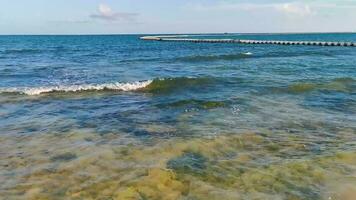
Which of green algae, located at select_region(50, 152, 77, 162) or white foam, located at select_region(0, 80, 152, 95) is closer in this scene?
green algae, located at select_region(50, 152, 77, 162)

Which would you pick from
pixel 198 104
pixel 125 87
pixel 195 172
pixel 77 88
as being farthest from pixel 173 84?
pixel 195 172

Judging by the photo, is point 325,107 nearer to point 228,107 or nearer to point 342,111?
point 342,111

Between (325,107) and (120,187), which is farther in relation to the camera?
(325,107)

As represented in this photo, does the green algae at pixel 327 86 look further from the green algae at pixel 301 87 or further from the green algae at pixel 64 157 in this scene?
the green algae at pixel 64 157

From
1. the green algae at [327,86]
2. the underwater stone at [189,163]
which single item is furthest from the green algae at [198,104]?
the underwater stone at [189,163]

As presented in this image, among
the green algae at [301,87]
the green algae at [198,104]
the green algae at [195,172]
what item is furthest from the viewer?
the green algae at [301,87]

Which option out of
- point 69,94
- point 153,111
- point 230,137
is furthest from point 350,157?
point 69,94

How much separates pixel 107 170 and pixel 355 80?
19745 millimetres

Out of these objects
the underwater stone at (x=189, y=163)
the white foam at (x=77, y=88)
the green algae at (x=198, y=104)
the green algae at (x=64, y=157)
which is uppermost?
the underwater stone at (x=189, y=163)

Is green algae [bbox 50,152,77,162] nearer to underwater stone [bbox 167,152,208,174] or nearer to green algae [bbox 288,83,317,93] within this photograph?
underwater stone [bbox 167,152,208,174]

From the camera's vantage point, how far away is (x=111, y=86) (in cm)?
2220

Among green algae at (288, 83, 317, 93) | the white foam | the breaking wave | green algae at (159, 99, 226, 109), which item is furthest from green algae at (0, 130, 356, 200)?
the white foam

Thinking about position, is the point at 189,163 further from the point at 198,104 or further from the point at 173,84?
the point at 173,84

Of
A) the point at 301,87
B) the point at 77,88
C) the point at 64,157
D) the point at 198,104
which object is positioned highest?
the point at 64,157
